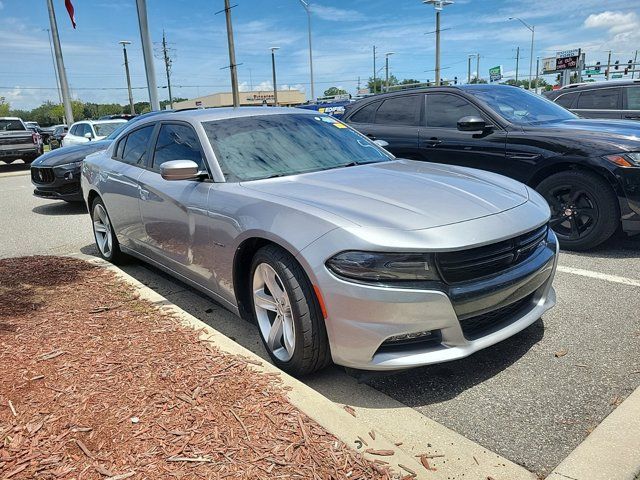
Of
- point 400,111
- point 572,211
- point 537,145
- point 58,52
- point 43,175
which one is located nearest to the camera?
point 572,211

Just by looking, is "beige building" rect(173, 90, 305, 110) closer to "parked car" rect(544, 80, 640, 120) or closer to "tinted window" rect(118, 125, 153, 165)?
"parked car" rect(544, 80, 640, 120)

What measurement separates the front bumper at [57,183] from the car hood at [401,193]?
633cm

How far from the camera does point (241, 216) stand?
124 inches

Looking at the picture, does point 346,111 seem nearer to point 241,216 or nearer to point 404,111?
point 404,111

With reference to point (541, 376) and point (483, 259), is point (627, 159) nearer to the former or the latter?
point (541, 376)

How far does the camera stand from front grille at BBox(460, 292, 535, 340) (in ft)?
8.86

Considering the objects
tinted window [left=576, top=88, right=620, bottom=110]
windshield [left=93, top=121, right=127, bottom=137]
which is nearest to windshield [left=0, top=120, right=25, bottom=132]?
windshield [left=93, top=121, right=127, bottom=137]

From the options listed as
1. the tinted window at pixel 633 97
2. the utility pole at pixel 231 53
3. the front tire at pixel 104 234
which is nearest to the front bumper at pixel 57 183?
the front tire at pixel 104 234

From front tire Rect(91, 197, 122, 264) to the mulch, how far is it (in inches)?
65.3

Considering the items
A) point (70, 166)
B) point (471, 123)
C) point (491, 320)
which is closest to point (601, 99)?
point (471, 123)

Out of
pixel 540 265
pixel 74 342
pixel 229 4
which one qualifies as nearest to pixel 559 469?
pixel 540 265

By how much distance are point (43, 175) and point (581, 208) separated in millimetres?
8022

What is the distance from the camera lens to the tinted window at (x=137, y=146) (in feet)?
15.4

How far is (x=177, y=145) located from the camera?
414 cm
